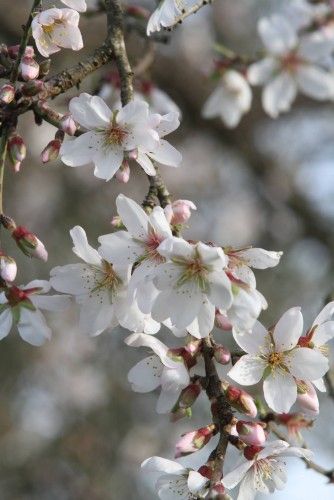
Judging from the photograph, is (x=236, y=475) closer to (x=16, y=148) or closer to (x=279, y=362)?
(x=279, y=362)

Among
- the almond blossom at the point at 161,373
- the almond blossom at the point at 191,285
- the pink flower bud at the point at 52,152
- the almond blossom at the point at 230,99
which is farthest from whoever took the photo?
the almond blossom at the point at 230,99

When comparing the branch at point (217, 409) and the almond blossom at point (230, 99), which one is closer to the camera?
the branch at point (217, 409)

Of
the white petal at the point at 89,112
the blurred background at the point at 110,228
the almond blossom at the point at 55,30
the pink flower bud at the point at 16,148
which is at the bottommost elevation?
the blurred background at the point at 110,228

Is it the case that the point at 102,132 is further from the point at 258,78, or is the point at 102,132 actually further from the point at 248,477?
the point at 258,78

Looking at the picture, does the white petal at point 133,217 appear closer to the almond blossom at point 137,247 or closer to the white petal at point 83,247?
the almond blossom at point 137,247

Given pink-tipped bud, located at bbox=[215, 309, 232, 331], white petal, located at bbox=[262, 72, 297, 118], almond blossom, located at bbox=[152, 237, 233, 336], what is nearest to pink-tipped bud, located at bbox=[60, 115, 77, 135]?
almond blossom, located at bbox=[152, 237, 233, 336]

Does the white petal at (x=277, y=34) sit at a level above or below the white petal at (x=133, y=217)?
below

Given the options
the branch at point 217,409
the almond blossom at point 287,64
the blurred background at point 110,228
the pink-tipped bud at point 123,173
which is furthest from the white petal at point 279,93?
the branch at point 217,409

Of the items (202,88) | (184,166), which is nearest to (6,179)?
(184,166)
